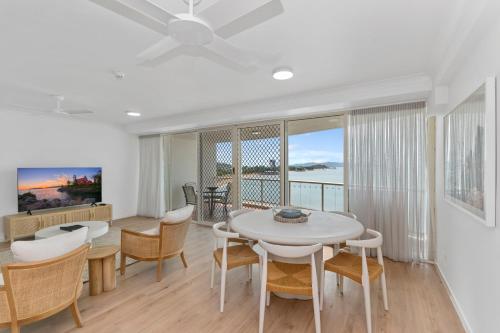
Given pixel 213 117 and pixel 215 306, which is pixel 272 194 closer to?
pixel 213 117

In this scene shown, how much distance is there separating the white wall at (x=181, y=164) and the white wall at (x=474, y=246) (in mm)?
5072

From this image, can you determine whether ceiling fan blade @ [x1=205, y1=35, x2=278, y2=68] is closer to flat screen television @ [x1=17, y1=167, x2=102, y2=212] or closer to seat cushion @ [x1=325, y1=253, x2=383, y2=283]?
seat cushion @ [x1=325, y1=253, x2=383, y2=283]

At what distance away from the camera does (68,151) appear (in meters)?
5.14

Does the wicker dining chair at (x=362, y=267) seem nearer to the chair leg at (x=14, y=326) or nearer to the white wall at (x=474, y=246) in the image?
the white wall at (x=474, y=246)

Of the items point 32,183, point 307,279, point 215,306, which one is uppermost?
point 32,183

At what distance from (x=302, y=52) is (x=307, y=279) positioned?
6.59 ft

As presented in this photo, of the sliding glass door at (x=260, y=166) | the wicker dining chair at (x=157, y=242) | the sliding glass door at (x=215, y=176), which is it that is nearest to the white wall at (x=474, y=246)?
the sliding glass door at (x=260, y=166)

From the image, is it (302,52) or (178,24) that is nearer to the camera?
(178,24)

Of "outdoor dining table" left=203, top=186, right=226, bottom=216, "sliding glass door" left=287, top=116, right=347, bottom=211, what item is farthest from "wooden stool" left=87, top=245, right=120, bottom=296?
"sliding glass door" left=287, top=116, right=347, bottom=211

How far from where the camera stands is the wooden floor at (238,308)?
79.1 inches

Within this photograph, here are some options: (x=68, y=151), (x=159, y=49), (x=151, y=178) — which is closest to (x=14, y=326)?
(x=159, y=49)

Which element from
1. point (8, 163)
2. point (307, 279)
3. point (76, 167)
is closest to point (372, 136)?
point (307, 279)

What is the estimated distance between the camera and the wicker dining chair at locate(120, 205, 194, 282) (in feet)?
9.29

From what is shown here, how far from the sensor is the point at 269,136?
4582 millimetres
